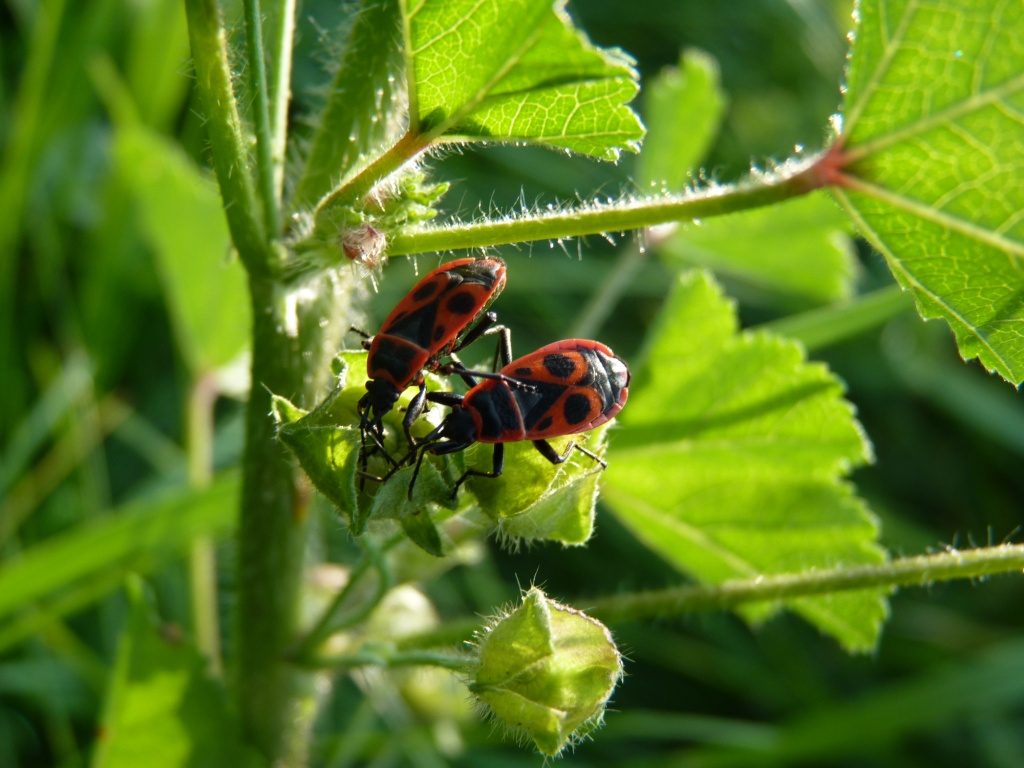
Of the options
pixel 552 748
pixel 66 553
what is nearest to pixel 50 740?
pixel 66 553

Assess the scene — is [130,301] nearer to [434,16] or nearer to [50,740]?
[50,740]

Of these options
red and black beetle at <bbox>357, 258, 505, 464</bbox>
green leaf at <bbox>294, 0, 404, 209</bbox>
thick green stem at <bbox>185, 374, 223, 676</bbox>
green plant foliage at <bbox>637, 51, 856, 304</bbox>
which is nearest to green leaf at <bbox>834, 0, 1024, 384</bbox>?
red and black beetle at <bbox>357, 258, 505, 464</bbox>

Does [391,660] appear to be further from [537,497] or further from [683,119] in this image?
[683,119]

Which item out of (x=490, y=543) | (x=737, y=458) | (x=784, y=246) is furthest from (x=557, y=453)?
(x=490, y=543)

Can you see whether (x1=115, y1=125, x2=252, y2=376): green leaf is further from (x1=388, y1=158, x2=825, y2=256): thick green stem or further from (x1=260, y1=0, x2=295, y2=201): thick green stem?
(x1=388, y1=158, x2=825, y2=256): thick green stem

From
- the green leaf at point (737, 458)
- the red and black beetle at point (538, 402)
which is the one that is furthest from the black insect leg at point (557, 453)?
the green leaf at point (737, 458)
